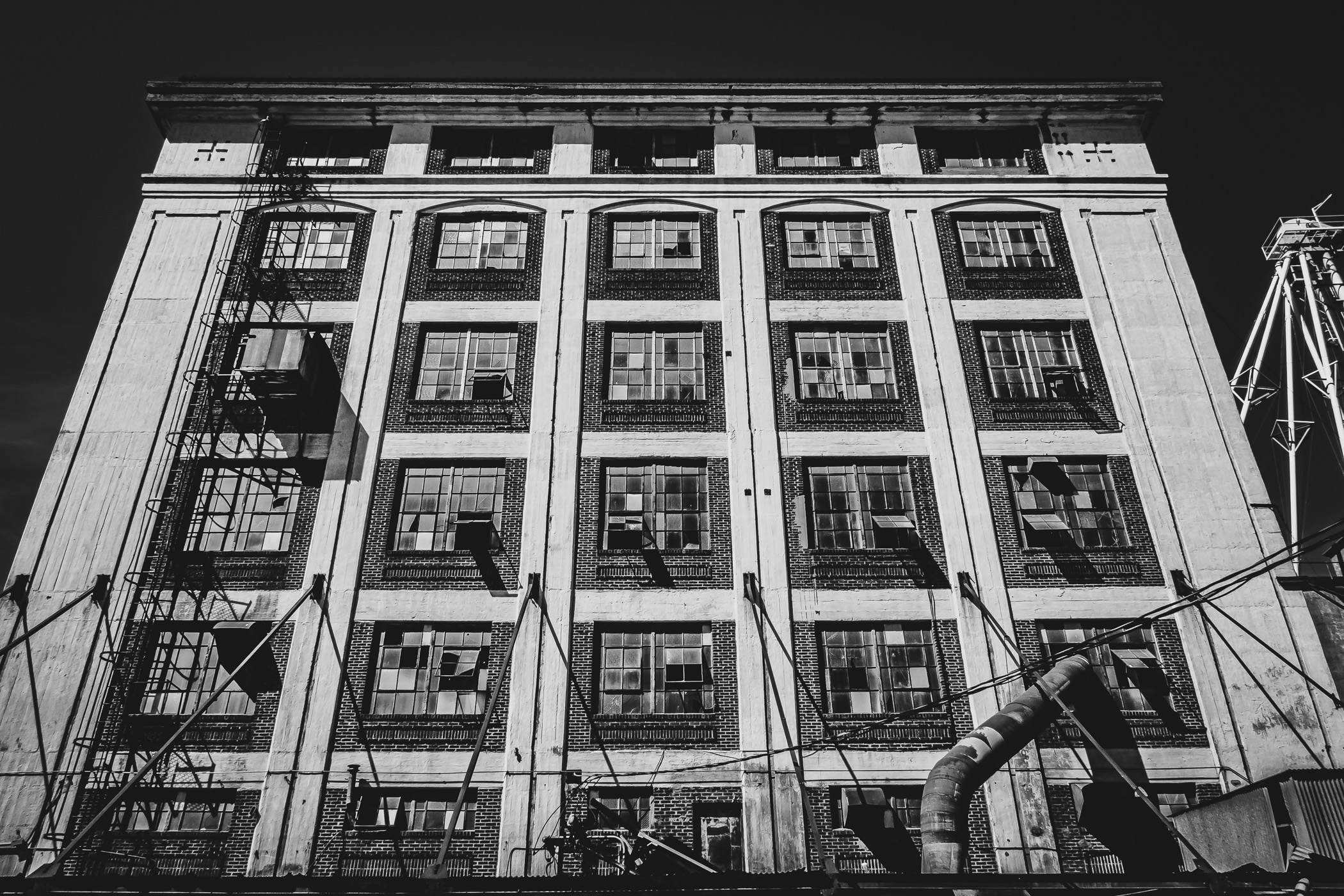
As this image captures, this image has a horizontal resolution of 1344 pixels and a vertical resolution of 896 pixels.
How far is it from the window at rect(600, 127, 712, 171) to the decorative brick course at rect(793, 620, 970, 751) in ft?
49.6

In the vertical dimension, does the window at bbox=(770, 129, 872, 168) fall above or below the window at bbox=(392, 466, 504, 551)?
above

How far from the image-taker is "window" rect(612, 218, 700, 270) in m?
26.2

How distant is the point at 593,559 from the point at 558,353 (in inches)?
231

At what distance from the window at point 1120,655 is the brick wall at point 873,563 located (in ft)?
9.26

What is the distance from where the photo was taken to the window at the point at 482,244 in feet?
85.9

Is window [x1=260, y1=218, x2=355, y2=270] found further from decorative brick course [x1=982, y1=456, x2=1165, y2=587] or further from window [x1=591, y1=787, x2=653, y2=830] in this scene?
decorative brick course [x1=982, y1=456, x2=1165, y2=587]

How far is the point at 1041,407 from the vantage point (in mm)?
23781

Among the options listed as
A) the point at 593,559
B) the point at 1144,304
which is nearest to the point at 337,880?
the point at 593,559

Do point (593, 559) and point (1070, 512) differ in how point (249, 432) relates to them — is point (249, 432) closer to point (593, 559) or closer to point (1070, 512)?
point (593, 559)

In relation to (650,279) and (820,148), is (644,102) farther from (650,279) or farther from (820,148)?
(650,279)

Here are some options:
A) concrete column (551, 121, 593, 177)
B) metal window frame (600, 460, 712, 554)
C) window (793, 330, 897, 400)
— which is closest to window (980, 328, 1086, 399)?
window (793, 330, 897, 400)

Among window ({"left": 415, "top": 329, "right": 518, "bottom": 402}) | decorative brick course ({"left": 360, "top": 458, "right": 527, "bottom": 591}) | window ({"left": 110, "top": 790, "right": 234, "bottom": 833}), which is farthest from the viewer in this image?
window ({"left": 415, "top": 329, "right": 518, "bottom": 402})

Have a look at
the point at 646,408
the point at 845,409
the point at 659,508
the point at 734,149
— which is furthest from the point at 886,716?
the point at 734,149

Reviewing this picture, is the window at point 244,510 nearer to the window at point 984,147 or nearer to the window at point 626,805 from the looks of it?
the window at point 626,805
